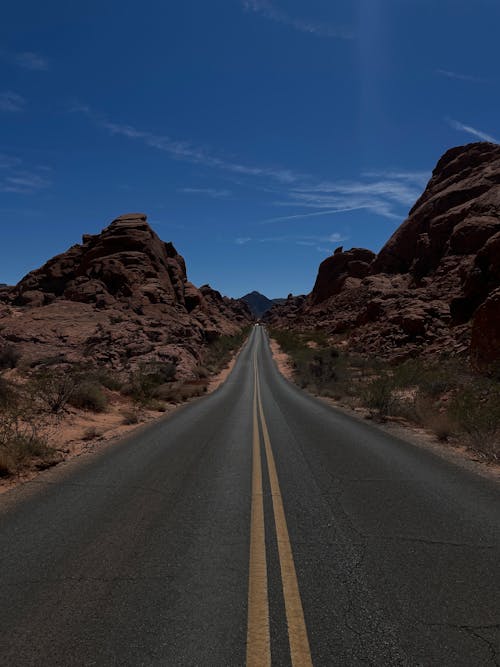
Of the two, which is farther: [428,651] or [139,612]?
[139,612]

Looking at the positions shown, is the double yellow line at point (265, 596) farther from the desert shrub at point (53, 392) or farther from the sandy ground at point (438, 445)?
the desert shrub at point (53, 392)

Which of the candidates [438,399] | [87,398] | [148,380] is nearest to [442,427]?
[438,399]

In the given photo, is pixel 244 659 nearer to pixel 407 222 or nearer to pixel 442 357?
pixel 442 357

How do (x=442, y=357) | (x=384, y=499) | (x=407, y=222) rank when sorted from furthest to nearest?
1. (x=407, y=222)
2. (x=442, y=357)
3. (x=384, y=499)

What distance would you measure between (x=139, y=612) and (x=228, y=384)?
27.7 meters

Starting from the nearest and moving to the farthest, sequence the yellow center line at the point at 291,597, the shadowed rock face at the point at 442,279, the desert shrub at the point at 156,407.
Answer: the yellow center line at the point at 291,597
the desert shrub at the point at 156,407
the shadowed rock face at the point at 442,279

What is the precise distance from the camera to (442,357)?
77.4 feet

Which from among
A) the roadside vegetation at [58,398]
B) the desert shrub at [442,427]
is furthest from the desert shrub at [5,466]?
the desert shrub at [442,427]

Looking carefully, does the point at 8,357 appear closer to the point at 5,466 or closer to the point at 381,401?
the point at 5,466

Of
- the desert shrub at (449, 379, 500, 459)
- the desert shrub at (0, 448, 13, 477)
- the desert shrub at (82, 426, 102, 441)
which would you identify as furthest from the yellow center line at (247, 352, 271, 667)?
the desert shrub at (82, 426, 102, 441)

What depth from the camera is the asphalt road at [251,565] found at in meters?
2.79

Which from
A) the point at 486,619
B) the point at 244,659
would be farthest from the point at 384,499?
the point at 244,659

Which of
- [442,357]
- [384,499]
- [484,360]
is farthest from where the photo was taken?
[442,357]

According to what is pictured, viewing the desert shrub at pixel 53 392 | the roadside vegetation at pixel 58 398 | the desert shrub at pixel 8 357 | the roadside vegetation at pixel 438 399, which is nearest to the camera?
the roadside vegetation at pixel 58 398
